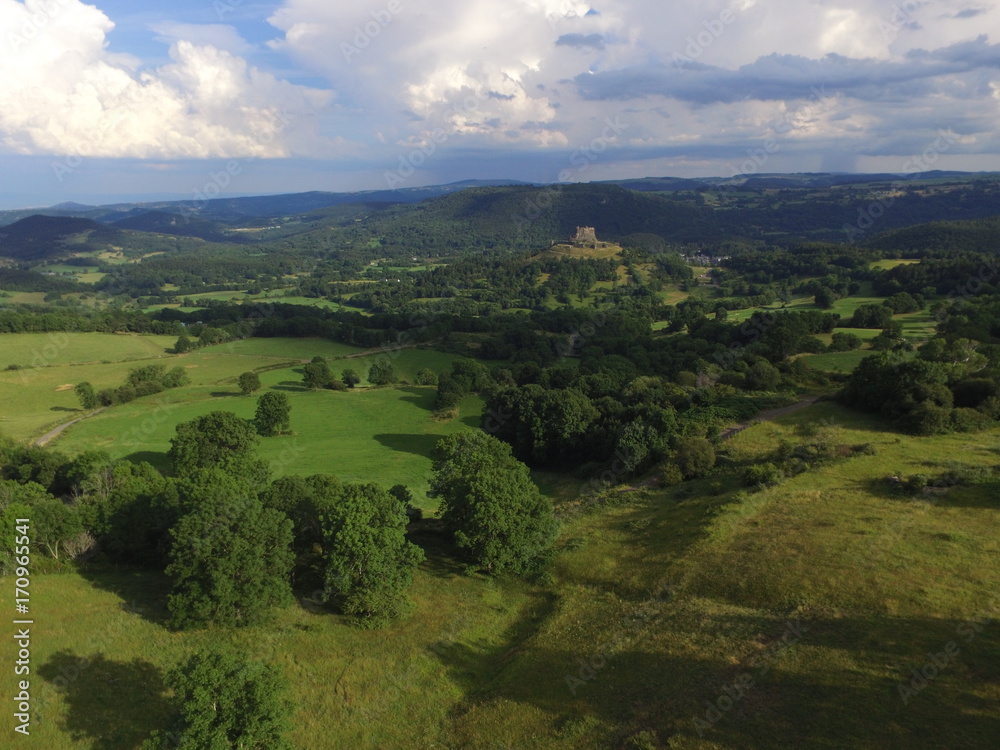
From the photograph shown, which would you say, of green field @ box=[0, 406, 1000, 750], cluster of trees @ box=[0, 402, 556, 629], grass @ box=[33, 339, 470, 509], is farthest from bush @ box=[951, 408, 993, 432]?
grass @ box=[33, 339, 470, 509]

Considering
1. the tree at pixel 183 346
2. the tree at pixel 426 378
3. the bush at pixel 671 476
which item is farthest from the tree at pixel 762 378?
the tree at pixel 183 346

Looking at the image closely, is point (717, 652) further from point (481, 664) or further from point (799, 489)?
point (799, 489)

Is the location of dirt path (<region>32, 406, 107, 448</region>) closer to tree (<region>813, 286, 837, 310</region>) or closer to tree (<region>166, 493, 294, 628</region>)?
tree (<region>166, 493, 294, 628</region>)

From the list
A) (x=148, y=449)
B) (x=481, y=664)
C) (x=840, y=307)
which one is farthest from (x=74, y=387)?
(x=840, y=307)

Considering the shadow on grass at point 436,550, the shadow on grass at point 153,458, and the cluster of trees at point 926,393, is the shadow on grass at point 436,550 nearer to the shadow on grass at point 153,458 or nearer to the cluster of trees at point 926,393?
the shadow on grass at point 153,458

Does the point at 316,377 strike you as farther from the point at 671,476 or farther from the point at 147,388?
the point at 671,476

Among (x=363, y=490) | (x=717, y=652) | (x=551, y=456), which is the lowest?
(x=551, y=456)

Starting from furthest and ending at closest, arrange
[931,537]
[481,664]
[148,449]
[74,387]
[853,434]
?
[74,387] < [148,449] < [853,434] < [931,537] < [481,664]
